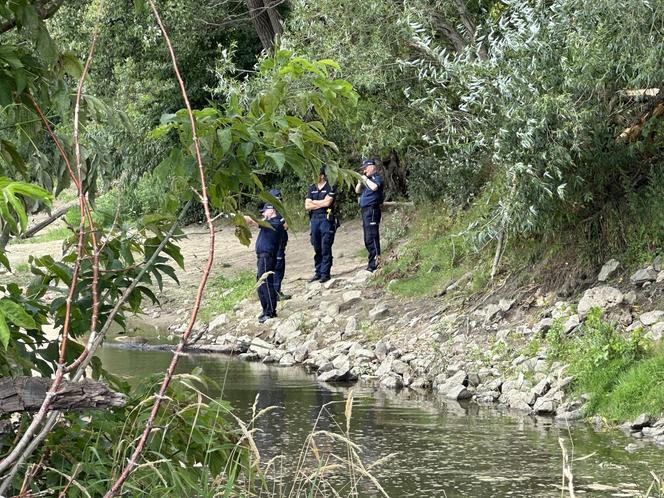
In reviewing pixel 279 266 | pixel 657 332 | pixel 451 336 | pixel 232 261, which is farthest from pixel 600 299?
pixel 232 261

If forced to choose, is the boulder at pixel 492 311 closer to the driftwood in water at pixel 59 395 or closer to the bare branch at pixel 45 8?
the bare branch at pixel 45 8

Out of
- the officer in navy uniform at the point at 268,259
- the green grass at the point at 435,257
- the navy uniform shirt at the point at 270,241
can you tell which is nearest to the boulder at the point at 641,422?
the green grass at the point at 435,257

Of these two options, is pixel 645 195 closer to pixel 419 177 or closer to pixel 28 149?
pixel 419 177

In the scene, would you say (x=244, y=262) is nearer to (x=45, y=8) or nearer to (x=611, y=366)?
(x=611, y=366)

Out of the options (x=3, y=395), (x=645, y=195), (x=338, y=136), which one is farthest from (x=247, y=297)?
(x=3, y=395)

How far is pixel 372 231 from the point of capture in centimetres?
2022

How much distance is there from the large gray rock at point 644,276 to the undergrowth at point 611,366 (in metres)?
0.73

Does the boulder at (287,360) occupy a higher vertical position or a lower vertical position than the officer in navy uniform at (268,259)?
lower

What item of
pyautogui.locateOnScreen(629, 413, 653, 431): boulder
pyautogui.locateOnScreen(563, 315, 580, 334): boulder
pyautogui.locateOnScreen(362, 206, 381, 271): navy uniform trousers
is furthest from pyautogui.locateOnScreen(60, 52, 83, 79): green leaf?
pyautogui.locateOnScreen(362, 206, 381, 271): navy uniform trousers

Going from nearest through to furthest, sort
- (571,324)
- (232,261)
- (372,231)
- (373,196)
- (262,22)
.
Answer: (571,324)
(373,196)
(372,231)
(262,22)
(232,261)

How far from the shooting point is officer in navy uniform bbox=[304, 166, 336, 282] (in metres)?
20.5

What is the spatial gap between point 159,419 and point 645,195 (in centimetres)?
1078

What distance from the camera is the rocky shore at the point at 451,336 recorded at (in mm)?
13289

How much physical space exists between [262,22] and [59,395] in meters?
21.7
